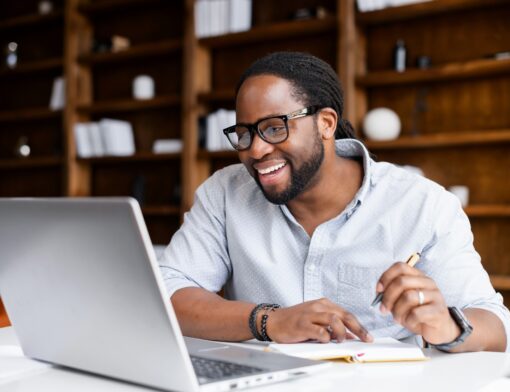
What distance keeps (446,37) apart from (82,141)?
2396 mm

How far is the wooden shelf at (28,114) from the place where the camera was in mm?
4731

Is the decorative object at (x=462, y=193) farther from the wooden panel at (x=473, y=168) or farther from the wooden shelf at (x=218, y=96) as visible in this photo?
the wooden shelf at (x=218, y=96)

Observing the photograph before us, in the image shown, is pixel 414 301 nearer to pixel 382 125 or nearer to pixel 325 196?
pixel 325 196

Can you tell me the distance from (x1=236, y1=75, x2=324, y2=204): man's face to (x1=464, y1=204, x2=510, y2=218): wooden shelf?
69.1 inches

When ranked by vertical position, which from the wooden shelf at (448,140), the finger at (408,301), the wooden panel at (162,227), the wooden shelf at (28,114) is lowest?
the wooden panel at (162,227)

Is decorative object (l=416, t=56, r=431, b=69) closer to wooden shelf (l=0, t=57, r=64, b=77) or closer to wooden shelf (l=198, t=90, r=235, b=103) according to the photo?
wooden shelf (l=198, t=90, r=235, b=103)

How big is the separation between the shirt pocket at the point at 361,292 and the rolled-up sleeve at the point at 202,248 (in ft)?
1.07

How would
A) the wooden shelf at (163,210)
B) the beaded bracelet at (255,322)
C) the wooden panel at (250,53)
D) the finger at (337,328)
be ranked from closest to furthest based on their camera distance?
the finger at (337,328) < the beaded bracelet at (255,322) < the wooden panel at (250,53) < the wooden shelf at (163,210)

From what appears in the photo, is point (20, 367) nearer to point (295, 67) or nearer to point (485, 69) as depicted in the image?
point (295, 67)

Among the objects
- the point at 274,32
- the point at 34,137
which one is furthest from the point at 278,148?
the point at 34,137

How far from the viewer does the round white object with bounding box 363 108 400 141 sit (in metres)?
3.41

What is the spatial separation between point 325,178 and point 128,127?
2.97m

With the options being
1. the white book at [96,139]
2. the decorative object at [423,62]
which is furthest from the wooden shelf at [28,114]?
the decorative object at [423,62]

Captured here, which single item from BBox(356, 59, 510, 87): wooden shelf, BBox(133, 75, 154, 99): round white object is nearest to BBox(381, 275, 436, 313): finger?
BBox(356, 59, 510, 87): wooden shelf
